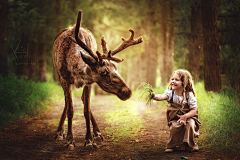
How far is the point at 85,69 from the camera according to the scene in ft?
19.0

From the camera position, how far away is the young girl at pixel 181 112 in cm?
486

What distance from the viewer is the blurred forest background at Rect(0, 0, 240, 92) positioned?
27.2 ft

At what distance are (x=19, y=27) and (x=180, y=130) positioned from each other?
34.7 ft

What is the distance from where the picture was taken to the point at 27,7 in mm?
13289

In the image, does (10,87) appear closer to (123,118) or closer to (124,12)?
(123,118)

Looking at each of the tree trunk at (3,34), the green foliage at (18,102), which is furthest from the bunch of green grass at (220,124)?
the tree trunk at (3,34)

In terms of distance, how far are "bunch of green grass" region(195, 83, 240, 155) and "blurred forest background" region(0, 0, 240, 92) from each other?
138 centimetres

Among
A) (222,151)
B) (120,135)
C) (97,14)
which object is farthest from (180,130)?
(97,14)

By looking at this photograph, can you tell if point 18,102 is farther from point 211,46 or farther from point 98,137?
point 211,46

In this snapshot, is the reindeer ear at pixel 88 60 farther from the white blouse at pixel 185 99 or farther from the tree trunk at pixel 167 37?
the tree trunk at pixel 167 37

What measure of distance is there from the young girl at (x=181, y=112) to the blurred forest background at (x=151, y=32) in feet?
8.07

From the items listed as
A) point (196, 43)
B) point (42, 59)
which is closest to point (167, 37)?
point (196, 43)

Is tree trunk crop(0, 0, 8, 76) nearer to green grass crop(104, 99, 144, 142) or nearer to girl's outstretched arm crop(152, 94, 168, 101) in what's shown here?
green grass crop(104, 99, 144, 142)

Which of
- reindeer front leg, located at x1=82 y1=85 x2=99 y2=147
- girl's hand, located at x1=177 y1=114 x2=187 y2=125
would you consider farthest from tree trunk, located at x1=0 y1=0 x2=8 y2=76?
girl's hand, located at x1=177 y1=114 x2=187 y2=125
